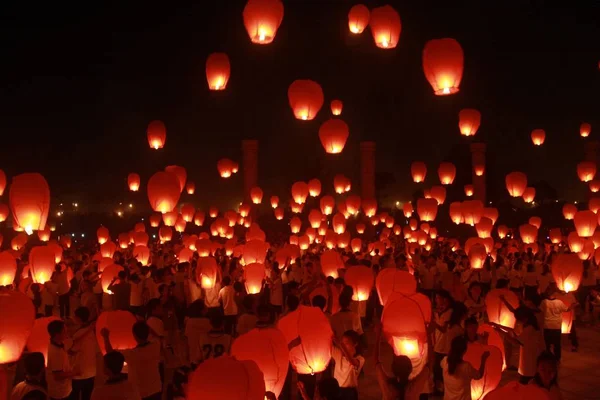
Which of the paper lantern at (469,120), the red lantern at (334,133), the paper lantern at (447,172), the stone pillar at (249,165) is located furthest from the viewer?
the stone pillar at (249,165)

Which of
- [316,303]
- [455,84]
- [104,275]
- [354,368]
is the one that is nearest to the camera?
[354,368]

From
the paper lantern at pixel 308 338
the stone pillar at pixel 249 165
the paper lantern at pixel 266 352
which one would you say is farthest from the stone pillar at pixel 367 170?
the paper lantern at pixel 266 352

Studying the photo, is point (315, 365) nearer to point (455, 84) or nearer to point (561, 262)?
point (455, 84)

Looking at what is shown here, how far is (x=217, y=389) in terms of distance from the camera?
9.93 ft

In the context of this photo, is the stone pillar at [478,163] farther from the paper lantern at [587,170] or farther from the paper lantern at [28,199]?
the paper lantern at [28,199]

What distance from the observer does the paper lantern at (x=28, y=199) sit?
6.59 meters

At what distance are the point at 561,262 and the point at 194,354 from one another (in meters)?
5.29

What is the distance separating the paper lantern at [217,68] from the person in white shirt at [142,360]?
5.22 m

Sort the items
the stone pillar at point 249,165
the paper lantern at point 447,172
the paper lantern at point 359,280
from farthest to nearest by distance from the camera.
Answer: the stone pillar at point 249,165 < the paper lantern at point 447,172 < the paper lantern at point 359,280

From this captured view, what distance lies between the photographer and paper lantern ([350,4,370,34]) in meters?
9.85

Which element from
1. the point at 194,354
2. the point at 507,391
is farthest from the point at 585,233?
the point at 507,391

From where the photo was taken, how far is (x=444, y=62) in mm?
6949

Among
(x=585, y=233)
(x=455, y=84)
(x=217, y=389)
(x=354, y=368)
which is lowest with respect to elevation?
(x=354, y=368)

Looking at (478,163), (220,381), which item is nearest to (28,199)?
(220,381)
